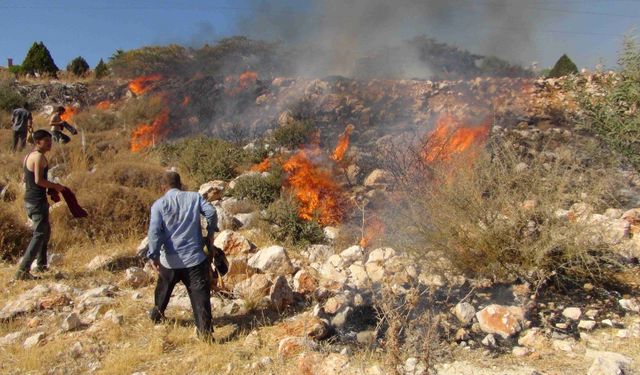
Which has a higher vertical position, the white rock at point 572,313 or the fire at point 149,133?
the fire at point 149,133

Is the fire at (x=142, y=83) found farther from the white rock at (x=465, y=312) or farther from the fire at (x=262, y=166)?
the white rock at (x=465, y=312)

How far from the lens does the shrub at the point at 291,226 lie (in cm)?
620

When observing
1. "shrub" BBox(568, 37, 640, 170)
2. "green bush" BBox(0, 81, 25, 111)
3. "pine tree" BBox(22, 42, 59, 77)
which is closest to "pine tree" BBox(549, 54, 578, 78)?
"shrub" BBox(568, 37, 640, 170)

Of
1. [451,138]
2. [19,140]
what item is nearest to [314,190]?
[451,138]

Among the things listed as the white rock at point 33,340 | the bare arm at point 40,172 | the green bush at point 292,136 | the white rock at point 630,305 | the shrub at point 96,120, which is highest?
the shrub at point 96,120

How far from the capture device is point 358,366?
10.6 feet

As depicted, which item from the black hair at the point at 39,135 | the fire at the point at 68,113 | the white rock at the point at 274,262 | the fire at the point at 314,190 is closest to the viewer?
the black hair at the point at 39,135

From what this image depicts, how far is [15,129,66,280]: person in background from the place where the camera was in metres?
4.95

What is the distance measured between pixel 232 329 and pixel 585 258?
3.01 metres

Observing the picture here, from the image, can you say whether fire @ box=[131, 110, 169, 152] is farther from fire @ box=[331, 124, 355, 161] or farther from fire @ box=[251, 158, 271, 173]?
fire @ box=[331, 124, 355, 161]

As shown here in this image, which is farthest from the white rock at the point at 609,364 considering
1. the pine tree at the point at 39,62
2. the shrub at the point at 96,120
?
the pine tree at the point at 39,62

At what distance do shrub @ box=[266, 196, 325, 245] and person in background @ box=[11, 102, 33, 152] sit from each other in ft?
23.2

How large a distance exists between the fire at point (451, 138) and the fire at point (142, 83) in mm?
9461

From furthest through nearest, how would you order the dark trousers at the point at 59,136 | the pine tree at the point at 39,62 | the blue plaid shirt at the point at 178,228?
1. the pine tree at the point at 39,62
2. the dark trousers at the point at 59,136
3. the blue plaid shirt at the point at 178,228
